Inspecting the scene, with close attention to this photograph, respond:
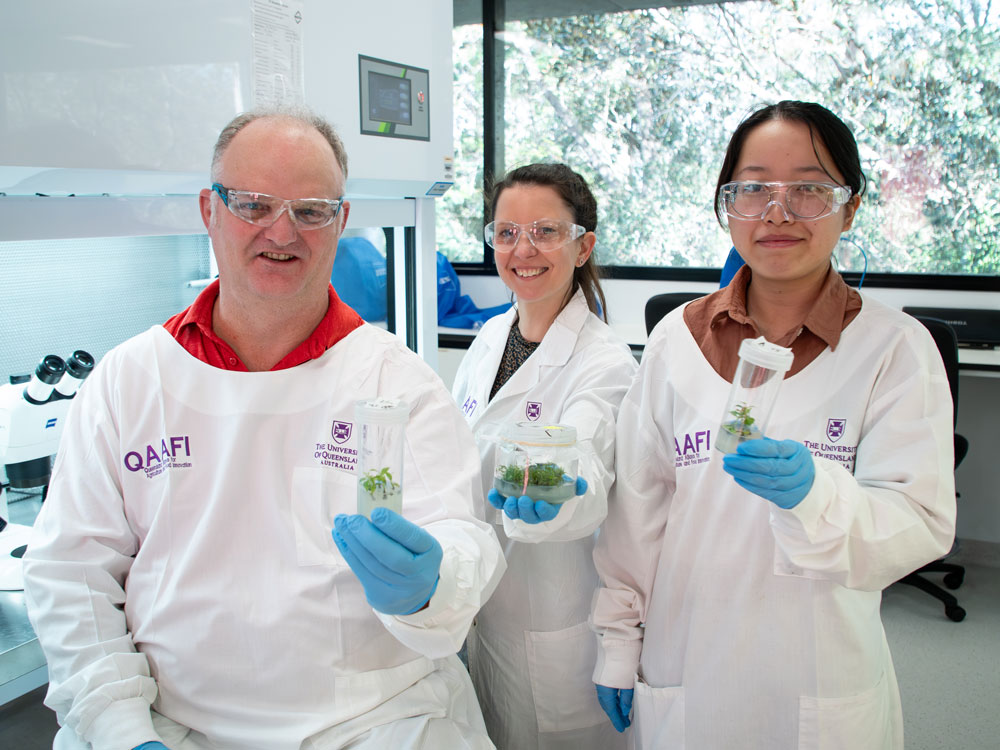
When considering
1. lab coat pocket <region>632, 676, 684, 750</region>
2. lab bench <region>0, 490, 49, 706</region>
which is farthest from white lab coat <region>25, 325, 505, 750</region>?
lab coat pocket <region>632, 676, 684, 750</region>

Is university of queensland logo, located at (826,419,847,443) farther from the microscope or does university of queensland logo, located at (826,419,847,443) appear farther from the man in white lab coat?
the microscope

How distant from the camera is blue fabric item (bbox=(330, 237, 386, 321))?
2.41 meters

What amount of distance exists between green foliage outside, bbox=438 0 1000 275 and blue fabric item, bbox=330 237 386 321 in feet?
8.23

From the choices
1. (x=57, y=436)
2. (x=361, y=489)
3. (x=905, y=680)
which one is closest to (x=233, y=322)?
(x=361, y=489)

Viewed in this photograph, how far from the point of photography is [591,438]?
5.06 feet

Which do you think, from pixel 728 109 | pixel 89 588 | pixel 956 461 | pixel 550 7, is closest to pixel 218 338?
pixel 89 588

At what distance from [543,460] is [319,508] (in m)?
0.41

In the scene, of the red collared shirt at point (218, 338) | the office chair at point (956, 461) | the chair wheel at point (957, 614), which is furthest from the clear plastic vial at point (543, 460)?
the chair wheel at point (957, 614)

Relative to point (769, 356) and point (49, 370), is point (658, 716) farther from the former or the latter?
point (49, 370)

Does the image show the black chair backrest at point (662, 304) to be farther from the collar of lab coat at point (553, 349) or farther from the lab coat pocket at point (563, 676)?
the lab coat pocket at point (563, 676)

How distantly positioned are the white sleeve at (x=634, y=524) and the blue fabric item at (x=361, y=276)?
118 cm

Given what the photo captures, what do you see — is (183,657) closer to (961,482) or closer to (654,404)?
(654,404)

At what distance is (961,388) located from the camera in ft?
12.3

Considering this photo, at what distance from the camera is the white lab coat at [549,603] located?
168 centimetres
